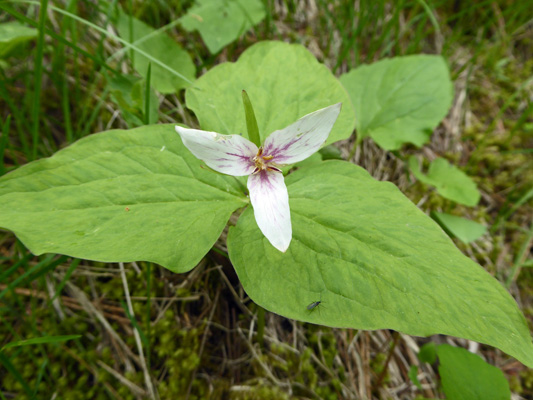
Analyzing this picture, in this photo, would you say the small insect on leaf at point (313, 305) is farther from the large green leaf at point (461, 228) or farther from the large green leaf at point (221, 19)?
the large green leaf at point (221, 19)

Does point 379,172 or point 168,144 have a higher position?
point 168,144

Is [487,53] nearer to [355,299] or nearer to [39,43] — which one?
[355,299]

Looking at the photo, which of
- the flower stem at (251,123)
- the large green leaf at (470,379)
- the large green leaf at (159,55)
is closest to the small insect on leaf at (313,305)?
the flower stem at (251,123)

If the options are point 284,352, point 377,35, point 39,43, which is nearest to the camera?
point 39,43

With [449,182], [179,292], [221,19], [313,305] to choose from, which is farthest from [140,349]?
[221,19]

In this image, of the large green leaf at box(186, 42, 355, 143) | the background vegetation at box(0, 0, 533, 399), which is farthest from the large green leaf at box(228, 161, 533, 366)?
the background vegetation at box(0, 0, 533, 399)

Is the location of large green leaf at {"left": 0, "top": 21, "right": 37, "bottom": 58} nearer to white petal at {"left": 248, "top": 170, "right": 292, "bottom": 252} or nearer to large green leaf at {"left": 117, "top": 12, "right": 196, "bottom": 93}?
large green leaf at {"left": 117, "top": 12, "right": 196, "bottom": 93}

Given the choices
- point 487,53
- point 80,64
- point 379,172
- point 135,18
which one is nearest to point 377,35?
point 487,53
